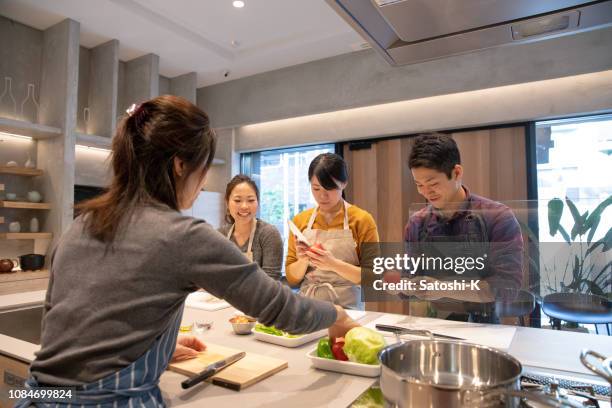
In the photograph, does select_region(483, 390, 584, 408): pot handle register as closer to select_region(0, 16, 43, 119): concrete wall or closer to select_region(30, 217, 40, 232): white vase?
select_region(30, 217, 40, 232): white vase

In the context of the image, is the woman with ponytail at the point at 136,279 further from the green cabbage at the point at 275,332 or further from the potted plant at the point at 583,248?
the potted plant at the point at 583,248

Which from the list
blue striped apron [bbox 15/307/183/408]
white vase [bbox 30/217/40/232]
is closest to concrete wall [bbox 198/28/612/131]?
white vase [bbox 30/217/40/232]

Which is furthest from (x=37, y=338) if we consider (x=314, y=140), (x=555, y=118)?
(x=555, y=118)

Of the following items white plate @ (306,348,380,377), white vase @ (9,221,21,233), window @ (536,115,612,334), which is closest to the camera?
white plate @ (306,348,380,377)

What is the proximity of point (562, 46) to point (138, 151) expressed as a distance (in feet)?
10.7

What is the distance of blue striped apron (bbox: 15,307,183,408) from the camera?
72 centimetres

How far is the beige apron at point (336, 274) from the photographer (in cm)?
195

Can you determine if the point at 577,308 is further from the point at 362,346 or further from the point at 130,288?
the point at 130,288

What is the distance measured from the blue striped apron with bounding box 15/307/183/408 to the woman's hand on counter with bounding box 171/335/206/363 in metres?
0.22

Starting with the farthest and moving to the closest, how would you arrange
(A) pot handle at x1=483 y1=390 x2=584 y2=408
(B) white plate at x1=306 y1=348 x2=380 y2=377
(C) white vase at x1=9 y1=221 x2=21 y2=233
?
(C) white vase at x1=9 y1=221 x2=21 y2=233
(B) white plate at x1=306 y1=348 x2=380 y2=377
(A) pot handle at x1=483 y1=390 x2=584 y2=408

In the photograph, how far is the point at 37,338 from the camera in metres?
1.75

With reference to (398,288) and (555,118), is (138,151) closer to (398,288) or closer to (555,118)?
(398,288)

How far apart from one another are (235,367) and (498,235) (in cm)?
92

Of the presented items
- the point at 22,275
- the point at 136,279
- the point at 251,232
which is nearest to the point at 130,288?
the point at 136,279
